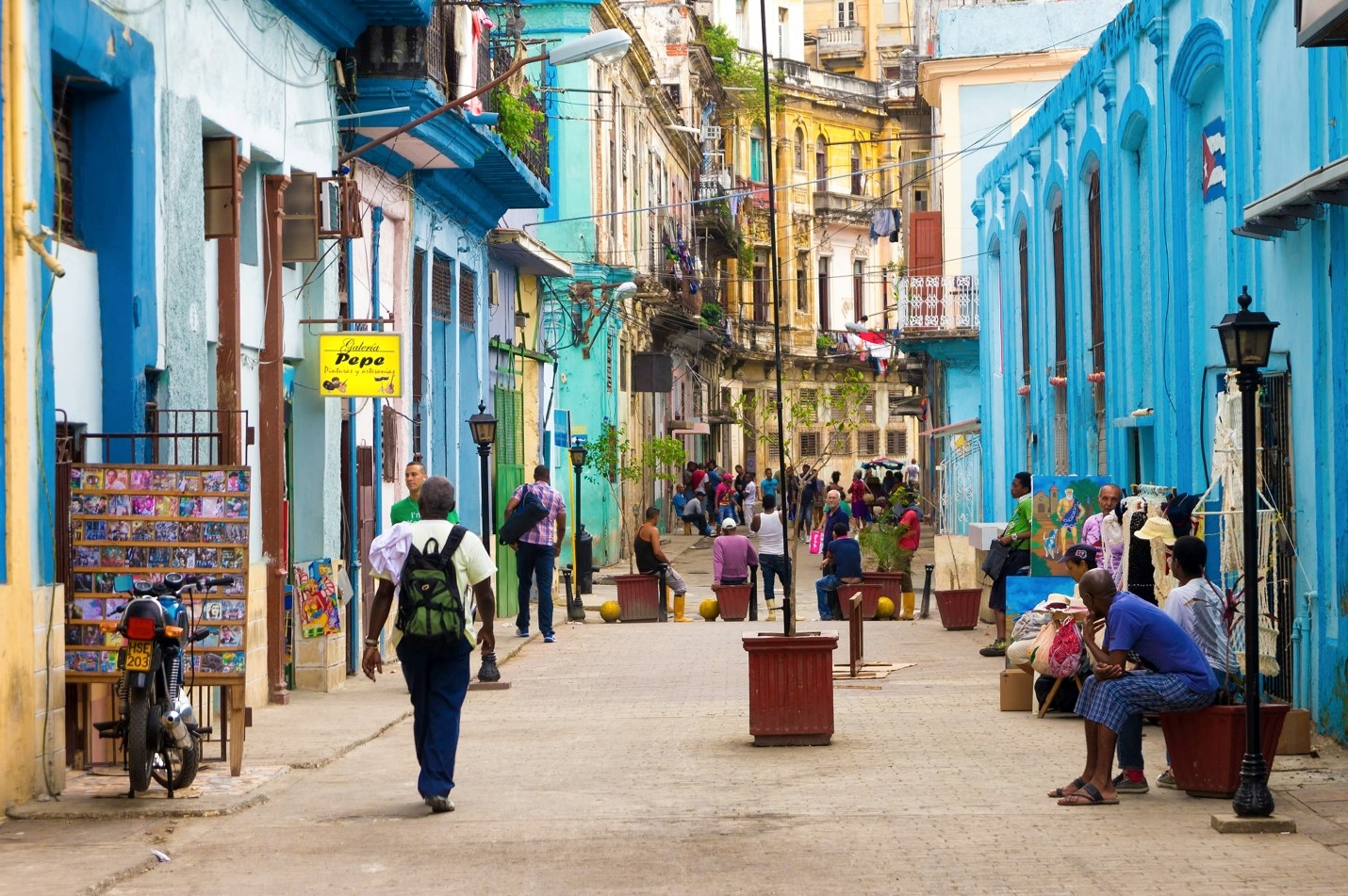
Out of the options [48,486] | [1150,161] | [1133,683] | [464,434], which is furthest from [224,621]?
[464,434]

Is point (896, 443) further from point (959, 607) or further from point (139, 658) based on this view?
point (139, 658)

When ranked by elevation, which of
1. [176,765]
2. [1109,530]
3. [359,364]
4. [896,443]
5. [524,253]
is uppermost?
[524,253]

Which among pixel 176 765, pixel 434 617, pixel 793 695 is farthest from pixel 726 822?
pixel 793 695

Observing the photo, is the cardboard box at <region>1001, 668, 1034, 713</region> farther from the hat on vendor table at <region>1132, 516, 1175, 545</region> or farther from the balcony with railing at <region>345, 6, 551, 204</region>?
the balcony with railing at <region>345, 6, 551, 204</region>

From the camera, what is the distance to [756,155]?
60.9 metres

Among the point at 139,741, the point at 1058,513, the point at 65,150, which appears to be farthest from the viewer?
the point at 1058,513

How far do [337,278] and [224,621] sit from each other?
22.9ft

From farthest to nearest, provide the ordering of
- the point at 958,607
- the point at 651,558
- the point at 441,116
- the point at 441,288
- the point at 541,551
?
1. the point at 651,558
2. the point at 441,288
3. the point at 958,607
4. the point at 541,551
5. the point at 441,116

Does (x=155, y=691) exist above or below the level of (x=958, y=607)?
above

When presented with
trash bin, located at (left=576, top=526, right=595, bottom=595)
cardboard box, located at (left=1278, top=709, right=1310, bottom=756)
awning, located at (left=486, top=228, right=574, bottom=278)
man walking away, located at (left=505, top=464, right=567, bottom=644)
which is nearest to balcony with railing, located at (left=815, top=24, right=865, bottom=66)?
awning, located at (left=486, top=228, right=574, bottom=278)

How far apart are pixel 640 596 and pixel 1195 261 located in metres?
10.3

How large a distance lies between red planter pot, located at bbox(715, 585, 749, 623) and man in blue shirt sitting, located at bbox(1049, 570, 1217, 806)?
14266 millimetres

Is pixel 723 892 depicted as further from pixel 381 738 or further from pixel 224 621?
pixel 381 738

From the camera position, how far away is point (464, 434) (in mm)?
22891
